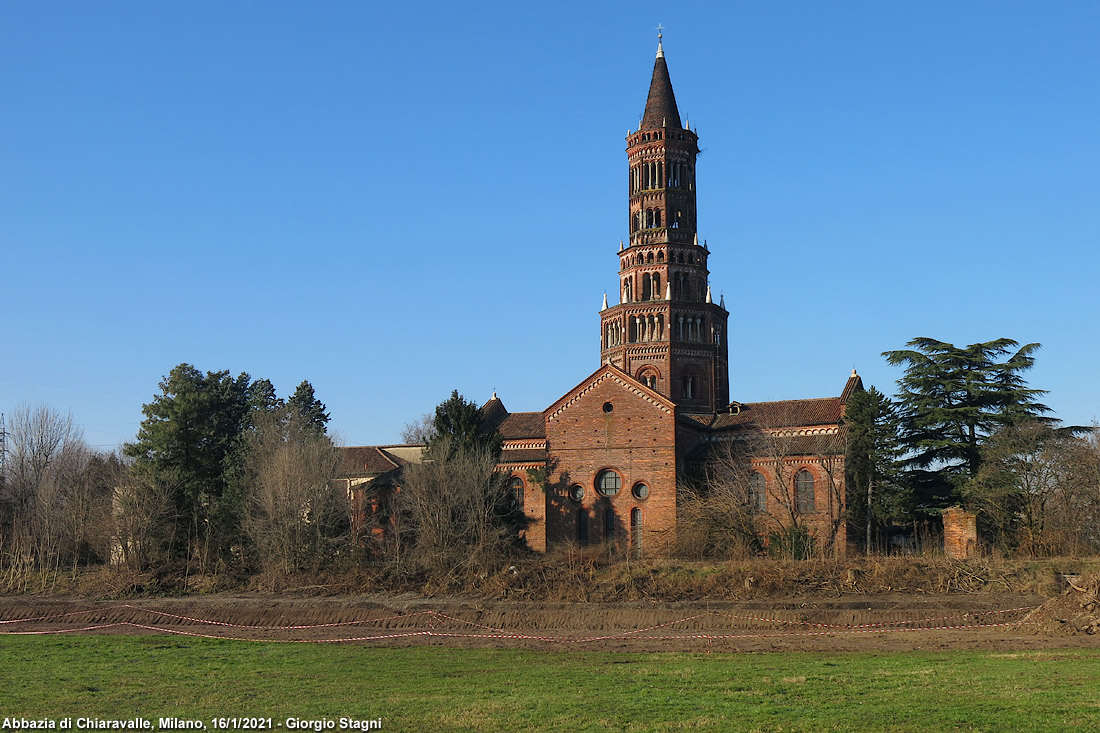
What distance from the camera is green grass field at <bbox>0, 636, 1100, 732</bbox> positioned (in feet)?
49.7

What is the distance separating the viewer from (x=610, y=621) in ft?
105

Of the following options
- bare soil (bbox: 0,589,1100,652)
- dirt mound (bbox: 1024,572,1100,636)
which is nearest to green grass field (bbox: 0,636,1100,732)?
bare soil (bbox: 0,589,1100,652)

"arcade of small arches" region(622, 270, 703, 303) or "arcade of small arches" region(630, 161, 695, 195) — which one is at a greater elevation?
"arcade of small arches" region(630, 161, 695, 195)

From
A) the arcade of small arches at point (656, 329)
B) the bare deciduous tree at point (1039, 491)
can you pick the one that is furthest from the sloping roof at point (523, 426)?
the bare deciduous tree at point (1039, 491)

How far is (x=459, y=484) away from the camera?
44250 millimetres

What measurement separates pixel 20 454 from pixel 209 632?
32935mm

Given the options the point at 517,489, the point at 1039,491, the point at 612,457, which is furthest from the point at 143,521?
the point at 1039,491

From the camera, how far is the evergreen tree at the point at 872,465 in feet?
148

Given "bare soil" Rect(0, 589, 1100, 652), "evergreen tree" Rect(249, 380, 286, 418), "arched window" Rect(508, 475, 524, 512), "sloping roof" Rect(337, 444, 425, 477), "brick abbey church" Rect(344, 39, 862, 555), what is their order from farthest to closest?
"evergreen tree" Rect(249, 380, 286, 418)
"sloping roof" Rect(337, 444, 425, 477)
"arched window" Rect(508, 475, 524, 512)
"brick abbey church" Rect(344, 39, 862, 555)
"bare soil" Rect(0, 589, 1100, 652)

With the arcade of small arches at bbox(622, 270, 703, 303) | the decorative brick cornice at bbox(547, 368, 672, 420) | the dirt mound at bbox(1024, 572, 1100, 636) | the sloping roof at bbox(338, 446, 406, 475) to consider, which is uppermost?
the arcade of small arches at bbox(622, 270, 703, 303)

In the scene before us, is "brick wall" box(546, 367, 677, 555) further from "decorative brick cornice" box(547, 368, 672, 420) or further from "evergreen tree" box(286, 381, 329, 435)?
"evergreen tree" box(286, 381, 329, 435)

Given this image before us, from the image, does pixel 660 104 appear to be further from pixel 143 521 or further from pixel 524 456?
pixel 143 521

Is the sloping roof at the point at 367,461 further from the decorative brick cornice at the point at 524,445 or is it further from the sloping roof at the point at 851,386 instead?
the sloping roof at the point at 851,386

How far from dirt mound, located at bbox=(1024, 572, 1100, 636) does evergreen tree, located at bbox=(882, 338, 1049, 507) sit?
18612 millimetres
